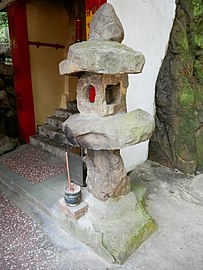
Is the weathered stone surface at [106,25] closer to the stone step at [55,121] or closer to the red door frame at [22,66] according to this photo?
the red door frame at [22,66]

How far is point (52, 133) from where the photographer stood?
4641 mm

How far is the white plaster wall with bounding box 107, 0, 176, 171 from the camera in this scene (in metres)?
3.15

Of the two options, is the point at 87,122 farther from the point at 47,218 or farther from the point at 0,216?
the point at 0,216

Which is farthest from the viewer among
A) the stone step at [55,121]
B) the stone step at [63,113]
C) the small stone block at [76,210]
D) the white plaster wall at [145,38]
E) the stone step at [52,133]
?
the stone step at [63,113]

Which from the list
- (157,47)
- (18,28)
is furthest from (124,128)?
(18,28)

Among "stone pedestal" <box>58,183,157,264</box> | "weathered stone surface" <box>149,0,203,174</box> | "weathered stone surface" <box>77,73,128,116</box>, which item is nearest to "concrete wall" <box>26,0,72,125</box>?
"weathered stone surface" <box>149,0,203,174</box>

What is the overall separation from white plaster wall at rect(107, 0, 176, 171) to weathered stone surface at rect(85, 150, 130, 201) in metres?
1.08

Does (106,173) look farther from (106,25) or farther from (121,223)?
(106,25)

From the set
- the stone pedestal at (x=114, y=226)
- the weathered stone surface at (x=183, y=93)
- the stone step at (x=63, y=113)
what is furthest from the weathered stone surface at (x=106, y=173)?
the stone step at (x=63, y=113)

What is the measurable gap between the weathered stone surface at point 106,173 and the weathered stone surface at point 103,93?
46 cm

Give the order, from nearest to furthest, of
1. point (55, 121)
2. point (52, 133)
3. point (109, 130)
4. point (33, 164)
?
1. point (109, 130)
2. point (33, 164)
3. point (52, 133)
4. point (55, 121)

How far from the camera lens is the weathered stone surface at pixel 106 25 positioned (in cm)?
200

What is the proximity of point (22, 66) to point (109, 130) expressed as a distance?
3231 mm

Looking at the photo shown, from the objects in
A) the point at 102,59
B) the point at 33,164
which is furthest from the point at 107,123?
the point at 33,164
